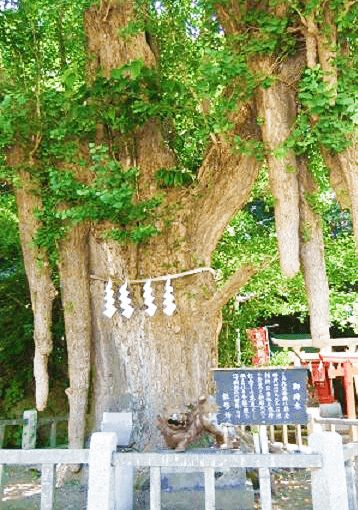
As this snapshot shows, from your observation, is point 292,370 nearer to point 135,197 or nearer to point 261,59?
point 135,197

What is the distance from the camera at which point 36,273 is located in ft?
20.7

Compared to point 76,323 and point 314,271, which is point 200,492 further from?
point 314,271

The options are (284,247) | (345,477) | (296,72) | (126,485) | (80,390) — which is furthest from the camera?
(80,390)

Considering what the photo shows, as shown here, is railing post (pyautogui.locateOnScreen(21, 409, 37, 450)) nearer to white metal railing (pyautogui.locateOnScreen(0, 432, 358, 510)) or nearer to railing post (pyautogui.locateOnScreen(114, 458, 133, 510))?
railing post (pyautogui.locateOnScreen(114, 458, 133, 510))

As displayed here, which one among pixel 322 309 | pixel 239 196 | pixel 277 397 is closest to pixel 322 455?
pixel 277 397

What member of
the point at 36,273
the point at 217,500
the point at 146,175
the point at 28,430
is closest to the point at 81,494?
the point at 217,500

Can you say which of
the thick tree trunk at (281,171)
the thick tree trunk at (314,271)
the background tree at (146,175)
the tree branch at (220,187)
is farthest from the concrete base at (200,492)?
the tree branch at (220,187)

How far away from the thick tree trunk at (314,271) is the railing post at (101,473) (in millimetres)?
2882

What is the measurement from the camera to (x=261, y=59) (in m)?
5.41

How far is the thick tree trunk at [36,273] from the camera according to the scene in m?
6.16

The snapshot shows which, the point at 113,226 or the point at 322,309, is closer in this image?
the point at 322,309

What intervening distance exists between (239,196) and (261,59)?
1.56 metres

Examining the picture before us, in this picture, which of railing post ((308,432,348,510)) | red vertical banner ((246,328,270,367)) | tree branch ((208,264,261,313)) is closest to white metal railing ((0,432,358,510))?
railing post ((308,432,348,510))

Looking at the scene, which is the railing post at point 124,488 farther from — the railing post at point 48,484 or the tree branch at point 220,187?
the tree branch at point 220,187
